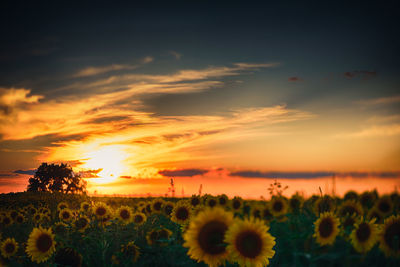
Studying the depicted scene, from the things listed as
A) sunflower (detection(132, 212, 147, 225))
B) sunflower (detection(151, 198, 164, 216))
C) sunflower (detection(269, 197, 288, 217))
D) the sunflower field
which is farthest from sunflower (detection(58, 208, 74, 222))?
sunflower (detection(269, 197, 288, 217))

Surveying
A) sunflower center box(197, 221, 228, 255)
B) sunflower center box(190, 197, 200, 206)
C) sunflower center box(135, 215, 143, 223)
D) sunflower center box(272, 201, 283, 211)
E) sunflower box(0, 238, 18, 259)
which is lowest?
sunflower box(0, 238, 18, 259)

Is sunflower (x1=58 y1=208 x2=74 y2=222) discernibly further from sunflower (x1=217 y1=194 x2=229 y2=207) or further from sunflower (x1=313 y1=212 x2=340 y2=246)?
sunflower (x1=313 y1=212 x2=340 y2=246)

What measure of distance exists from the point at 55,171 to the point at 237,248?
1490 inches

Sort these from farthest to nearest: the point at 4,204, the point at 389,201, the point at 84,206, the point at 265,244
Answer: the point at 4,204
the point at 84,206
the point at 389,201
the point at 265,244

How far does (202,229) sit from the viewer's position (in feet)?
7.27

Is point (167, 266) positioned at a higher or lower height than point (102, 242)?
lower

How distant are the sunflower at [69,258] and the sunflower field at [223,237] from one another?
1cm

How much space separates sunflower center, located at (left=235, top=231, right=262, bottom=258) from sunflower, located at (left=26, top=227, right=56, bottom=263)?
4211 millimetres

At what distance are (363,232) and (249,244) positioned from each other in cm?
271

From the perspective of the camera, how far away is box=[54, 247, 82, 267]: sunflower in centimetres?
415

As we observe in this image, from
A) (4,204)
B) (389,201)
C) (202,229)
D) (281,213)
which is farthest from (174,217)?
(4,204)

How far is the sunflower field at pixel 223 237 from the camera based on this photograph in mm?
2217

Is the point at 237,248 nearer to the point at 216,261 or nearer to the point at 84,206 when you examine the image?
the point at 216,261

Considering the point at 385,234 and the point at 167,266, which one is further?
the point at 167,266
